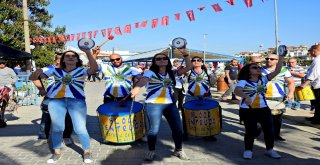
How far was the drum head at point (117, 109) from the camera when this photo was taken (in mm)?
4916

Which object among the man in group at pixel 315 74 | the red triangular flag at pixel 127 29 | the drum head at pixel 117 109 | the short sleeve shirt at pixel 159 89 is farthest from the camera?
the red triangular flag at pixel 127 29

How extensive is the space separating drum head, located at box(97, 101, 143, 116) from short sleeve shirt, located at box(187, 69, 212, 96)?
3.54ft

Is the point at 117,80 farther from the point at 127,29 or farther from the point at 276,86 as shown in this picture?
the point at 127,29

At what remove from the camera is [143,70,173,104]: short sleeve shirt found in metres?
4.54

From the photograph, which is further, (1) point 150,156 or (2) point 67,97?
(1) point 150,156

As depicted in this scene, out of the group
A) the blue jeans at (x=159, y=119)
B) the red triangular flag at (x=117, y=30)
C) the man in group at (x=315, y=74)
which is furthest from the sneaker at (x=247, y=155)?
the red triangular flag at (x=117, y=30)

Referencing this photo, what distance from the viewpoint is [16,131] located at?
6773 mm

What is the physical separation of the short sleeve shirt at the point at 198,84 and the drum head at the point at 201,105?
0.20 m

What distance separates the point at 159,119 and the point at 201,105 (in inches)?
44.3

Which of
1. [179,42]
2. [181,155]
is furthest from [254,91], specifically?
[181,155]

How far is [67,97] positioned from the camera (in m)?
4.47

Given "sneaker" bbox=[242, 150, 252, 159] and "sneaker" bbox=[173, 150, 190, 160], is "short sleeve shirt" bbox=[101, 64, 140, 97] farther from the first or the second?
"sneaker" bbox=[242, 150, 252, 159]

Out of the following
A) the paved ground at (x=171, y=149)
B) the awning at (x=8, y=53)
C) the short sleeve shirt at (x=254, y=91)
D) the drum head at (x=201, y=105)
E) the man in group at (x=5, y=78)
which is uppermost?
the awning at (x=8, y=53)

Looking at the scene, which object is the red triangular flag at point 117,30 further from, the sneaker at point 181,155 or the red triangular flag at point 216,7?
the sneaker at point 181,155
